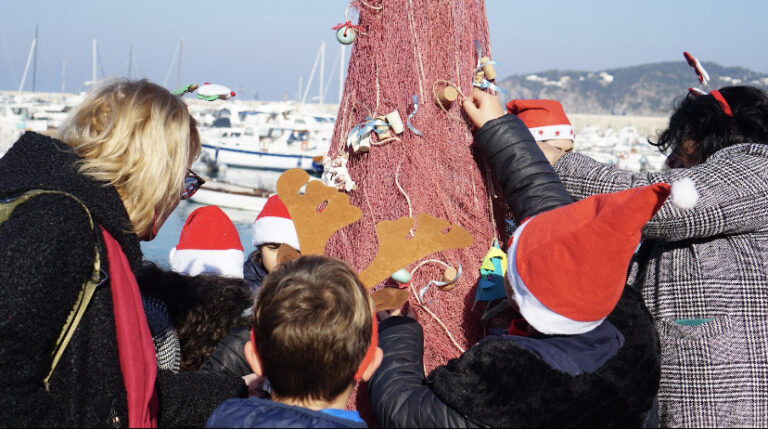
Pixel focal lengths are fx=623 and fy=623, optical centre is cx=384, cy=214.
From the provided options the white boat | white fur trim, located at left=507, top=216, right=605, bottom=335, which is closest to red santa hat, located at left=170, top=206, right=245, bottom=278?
white fur trim, located at left=507, top=216, right=605, bottom=335

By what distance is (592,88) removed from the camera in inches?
5773

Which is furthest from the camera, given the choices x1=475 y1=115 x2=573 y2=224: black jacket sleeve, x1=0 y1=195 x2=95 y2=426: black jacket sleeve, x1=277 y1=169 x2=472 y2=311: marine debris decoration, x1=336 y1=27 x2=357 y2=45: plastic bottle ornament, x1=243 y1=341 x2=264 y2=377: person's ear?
x1=336 y1=27 x2=357 y2=45: plastic bottle ornament

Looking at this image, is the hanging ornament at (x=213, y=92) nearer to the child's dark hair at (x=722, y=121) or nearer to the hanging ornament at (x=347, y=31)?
the hanging ornament at (x=347, y=31)

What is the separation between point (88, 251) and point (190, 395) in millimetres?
600

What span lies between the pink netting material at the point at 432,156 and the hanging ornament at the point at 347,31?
5cm

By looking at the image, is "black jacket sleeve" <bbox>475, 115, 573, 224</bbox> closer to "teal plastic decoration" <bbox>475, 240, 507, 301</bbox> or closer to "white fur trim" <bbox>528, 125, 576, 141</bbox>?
"teal plastic decoration" <bbox>475, 240, 507, 301</bbox>

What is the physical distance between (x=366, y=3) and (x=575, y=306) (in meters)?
1.13

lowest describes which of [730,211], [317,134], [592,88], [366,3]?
[592,88]

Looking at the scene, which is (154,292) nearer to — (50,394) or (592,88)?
(50,394)

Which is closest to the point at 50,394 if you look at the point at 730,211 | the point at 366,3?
the point at 366,3

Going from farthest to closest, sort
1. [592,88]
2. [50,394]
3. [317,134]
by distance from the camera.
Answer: [592,88]
[317,134]
[50,394]

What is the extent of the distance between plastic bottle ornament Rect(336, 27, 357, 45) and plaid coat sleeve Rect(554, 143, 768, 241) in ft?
2.81

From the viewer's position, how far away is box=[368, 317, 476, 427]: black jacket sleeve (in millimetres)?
1360

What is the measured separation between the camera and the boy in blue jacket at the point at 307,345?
1251 millimetres
